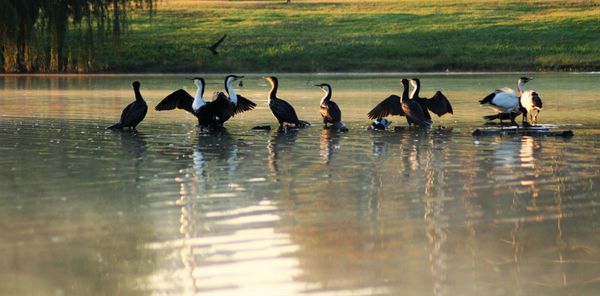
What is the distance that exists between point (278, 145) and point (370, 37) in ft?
174

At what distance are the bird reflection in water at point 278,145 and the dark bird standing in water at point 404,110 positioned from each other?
213 centimetres

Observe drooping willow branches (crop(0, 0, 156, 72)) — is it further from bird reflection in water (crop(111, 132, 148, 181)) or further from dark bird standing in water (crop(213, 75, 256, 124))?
bird reflection in water (crop(111, 132, 148, 181))

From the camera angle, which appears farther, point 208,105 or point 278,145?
point 208,105

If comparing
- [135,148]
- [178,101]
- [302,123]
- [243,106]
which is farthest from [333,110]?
[135,148]

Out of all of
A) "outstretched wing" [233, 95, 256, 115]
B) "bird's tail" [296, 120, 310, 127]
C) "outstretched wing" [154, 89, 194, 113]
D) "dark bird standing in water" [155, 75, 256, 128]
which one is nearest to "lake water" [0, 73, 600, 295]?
"dark bird standing in water" [155, 75, 256, 128]

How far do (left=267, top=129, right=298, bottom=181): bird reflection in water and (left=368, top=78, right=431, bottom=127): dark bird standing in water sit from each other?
2131 millimetres

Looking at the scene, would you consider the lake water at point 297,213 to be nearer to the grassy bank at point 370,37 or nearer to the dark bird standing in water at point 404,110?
the dark bird standing in water at point 404,110

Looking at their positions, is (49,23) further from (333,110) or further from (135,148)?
(135,148)

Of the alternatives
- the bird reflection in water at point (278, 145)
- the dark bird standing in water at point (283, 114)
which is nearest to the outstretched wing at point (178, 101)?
the dark bird standing in water at point (283, 114)

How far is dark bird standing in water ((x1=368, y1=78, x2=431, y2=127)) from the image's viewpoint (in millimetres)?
21766

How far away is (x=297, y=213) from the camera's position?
1070cm

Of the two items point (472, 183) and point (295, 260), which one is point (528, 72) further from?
point (295, 260)

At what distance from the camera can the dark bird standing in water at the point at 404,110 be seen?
21.8m

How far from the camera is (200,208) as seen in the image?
432 inches
